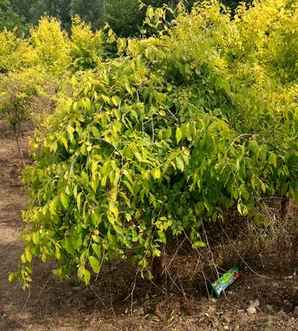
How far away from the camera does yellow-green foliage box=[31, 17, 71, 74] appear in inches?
495

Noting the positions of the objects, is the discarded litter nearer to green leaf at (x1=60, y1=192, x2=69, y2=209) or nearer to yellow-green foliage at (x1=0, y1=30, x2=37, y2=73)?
green leaf at (x1=60, y1=192, x2=69, y2=209)

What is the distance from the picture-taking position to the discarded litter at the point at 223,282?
4.45m

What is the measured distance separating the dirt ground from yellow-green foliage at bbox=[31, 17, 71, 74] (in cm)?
775

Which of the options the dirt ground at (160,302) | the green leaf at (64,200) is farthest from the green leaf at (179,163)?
the dirt ground at (160,302)

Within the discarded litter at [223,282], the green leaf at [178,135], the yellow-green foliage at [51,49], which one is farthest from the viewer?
the yellow-green foliage at [51,49]

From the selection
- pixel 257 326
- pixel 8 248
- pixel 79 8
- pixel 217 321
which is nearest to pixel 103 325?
pixel 217 321

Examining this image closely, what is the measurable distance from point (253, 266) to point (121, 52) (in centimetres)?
226

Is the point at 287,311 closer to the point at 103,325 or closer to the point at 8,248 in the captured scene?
the point at 103,325

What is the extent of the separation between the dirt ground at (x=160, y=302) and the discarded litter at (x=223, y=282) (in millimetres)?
62

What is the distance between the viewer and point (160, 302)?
4.46 m

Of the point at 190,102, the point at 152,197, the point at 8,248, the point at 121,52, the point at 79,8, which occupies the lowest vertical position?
the point at 8,248

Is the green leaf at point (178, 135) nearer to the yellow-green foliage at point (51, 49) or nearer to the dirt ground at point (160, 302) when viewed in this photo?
the dirt ground at point (160, 302)

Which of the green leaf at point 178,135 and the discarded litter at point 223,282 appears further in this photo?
the discarded litter at point 223,282

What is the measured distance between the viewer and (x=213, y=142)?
342cm
